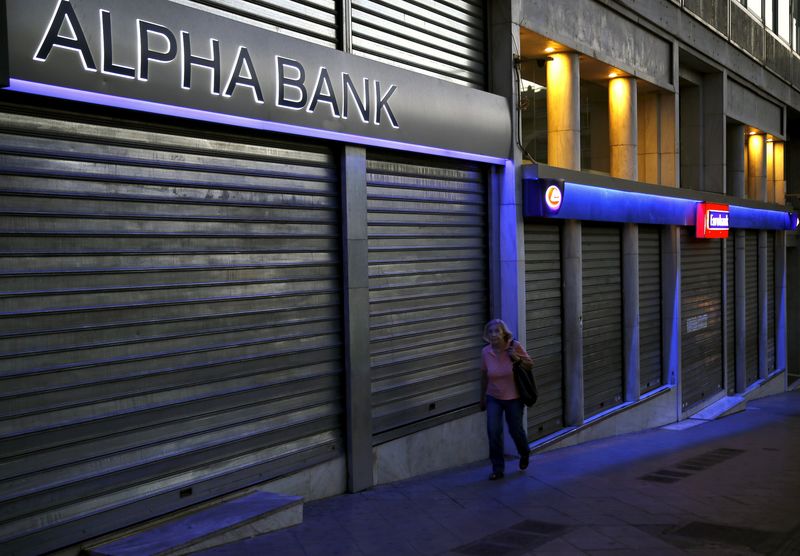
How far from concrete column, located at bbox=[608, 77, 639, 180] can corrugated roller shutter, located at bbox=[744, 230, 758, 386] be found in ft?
28.5

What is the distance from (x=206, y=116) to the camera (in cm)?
680

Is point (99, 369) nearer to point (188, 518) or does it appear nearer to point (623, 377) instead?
point (188, 518)

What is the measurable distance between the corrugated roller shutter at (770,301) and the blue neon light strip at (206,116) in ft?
59.0

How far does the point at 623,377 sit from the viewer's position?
50.8 feet

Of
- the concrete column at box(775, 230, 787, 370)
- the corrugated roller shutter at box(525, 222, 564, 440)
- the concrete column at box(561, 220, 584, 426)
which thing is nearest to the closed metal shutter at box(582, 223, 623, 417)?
the concrete column at box(561, 220, 584, 426)

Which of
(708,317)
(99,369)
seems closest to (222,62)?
(99,369)

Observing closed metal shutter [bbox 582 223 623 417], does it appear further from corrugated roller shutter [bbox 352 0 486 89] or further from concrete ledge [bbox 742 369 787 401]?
concrete ledge [bbox 742 369 787 401]

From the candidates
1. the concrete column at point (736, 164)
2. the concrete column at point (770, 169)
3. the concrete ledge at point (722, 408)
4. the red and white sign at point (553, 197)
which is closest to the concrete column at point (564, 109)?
the red and white sign at point (553, 197)

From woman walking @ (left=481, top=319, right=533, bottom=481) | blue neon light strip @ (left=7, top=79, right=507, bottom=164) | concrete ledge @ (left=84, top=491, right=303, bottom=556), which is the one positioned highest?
blue neon light strip @ (left=7, top=79, right=507, bottom=164)

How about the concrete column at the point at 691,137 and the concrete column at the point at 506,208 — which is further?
the concrete column at the point at 691,137

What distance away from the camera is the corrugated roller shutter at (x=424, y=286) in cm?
913

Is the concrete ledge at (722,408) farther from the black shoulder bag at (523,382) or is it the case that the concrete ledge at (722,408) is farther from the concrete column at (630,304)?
the black shoulder bag at (523,382)

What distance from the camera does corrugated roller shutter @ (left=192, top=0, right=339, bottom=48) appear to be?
7.37m

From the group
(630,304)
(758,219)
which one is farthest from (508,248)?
(758,219)
